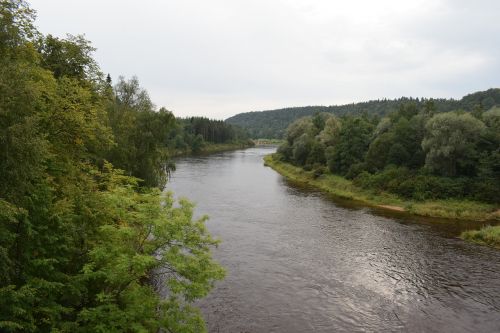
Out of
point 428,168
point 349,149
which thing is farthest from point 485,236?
point 349,149

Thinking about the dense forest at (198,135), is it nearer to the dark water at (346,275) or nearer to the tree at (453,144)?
the tree at (453,144)

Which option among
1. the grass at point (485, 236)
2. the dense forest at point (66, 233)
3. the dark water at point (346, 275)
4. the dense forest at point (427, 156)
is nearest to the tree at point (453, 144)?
the dense forest at point (427, 156)

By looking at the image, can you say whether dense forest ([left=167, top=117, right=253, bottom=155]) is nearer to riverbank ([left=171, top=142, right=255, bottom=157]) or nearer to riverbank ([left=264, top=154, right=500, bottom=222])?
riverbank ([left=171, top=142, right=255, bottom=157])

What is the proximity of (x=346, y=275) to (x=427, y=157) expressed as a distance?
3354 centimetres

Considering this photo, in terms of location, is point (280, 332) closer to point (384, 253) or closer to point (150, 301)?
point (150, 301)

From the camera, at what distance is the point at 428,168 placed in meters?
54.4

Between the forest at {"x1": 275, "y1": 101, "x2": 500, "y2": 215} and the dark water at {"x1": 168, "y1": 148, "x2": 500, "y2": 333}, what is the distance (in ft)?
28.3

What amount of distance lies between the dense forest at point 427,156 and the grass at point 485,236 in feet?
43.6

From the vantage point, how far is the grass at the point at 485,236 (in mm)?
34656

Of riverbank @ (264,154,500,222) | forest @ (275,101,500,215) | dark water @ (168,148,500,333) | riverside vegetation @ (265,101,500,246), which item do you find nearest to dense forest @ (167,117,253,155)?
forest @ (275,101,500,215)

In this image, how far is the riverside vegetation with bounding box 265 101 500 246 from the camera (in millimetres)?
47250

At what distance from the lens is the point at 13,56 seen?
46.9 ft

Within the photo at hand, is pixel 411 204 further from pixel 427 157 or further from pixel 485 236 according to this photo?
pixel 485 236

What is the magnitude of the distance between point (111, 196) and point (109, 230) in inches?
50.6
